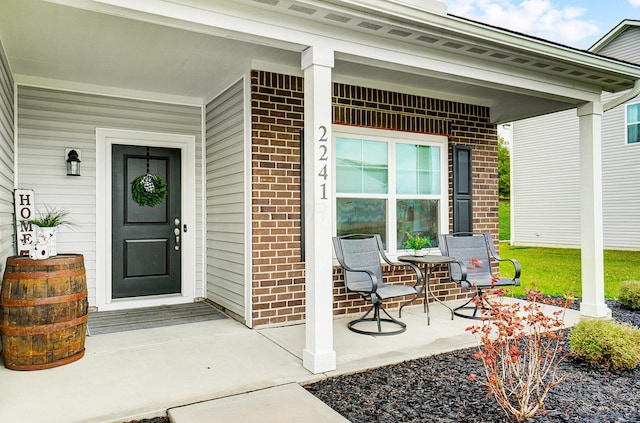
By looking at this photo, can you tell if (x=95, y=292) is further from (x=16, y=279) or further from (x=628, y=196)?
(x=628, y=196)

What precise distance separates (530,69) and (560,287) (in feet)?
15.0

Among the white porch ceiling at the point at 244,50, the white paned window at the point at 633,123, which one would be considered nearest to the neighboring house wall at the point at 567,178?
the white paned window at the point at 633,123

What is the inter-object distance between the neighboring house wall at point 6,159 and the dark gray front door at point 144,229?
3.44 feet

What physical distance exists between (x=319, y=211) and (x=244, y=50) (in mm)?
1783

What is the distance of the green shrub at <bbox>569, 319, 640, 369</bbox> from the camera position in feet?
10.5

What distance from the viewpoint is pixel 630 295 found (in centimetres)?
536

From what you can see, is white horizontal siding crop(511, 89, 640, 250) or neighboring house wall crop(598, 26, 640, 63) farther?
neighboring house wall crop(598, 26, 640, 63)

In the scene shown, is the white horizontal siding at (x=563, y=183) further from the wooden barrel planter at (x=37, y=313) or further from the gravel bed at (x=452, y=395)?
the wooden barrel planter at (x=37, y=313)

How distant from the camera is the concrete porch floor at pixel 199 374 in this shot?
2.53 meters

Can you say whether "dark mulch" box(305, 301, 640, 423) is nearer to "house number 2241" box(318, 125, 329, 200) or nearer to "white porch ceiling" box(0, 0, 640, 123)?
"house number 2241" box(318, 125, 329, 200)

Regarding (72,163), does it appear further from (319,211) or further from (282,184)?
(319,211)

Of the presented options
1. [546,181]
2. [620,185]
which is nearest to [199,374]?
[620,185]

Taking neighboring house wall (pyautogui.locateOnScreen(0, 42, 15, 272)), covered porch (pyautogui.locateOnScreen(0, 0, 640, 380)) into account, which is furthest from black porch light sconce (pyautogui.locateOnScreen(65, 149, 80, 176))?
neighboring house wall (pyautogui.locateOnScreen(0, 42, 15, 272))

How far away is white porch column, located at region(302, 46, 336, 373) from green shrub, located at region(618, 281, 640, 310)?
4.19 meters
